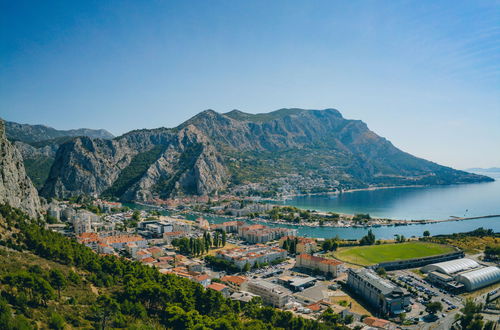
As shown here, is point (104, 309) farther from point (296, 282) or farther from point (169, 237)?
point (169, 237)

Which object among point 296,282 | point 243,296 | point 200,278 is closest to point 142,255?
point 200,278

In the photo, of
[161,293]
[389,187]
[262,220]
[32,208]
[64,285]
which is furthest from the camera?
[389,187]

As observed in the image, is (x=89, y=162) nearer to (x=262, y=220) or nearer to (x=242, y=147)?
(x=262, y=220)

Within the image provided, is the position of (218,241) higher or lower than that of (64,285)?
lower

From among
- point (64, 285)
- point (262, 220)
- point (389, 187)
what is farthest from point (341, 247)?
point (389, 187)

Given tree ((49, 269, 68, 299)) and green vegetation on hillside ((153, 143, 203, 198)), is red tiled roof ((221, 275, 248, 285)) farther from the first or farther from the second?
green vegetation on hillside ((153, 143, 203, 198))

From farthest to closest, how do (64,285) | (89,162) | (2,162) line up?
(89,162), (2,162), (64,285)

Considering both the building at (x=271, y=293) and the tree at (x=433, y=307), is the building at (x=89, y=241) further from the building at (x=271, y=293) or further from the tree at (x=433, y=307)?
the tree at (x=433, y=307)

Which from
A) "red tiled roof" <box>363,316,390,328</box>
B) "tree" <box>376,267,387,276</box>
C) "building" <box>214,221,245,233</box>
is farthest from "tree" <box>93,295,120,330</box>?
"building" <box>214,221,245,233</box>
